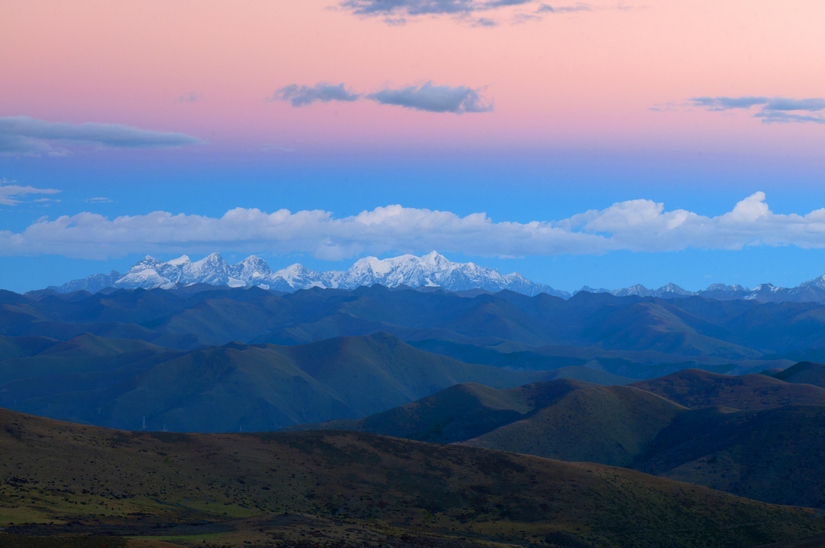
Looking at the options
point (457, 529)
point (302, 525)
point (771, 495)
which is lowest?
point (771, 495)

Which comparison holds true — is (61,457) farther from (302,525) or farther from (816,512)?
(816,512)

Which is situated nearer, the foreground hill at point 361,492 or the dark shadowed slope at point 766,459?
the foreground hill at point 361,492

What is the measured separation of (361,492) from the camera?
12375cm

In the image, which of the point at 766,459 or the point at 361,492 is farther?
the point at 766,459

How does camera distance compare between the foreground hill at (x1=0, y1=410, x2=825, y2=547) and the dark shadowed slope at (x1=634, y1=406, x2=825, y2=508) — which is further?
the dark shadowed slope at (x1=634, y1=406, x2=825, y2=508)

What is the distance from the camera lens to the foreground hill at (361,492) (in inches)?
3681

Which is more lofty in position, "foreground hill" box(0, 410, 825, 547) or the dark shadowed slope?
"foreground hill" box(0, 410, 825, 547)

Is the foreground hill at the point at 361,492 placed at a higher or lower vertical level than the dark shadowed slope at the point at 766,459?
higher

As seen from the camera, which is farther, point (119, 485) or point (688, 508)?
point (688, 508)

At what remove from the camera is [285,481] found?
123m

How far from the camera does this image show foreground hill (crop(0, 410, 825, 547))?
93500 millimetres

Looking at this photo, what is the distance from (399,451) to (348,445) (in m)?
9.79

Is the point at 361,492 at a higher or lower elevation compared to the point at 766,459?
higher

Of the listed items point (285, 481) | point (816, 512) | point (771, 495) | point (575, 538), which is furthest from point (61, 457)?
point (771, 495)
